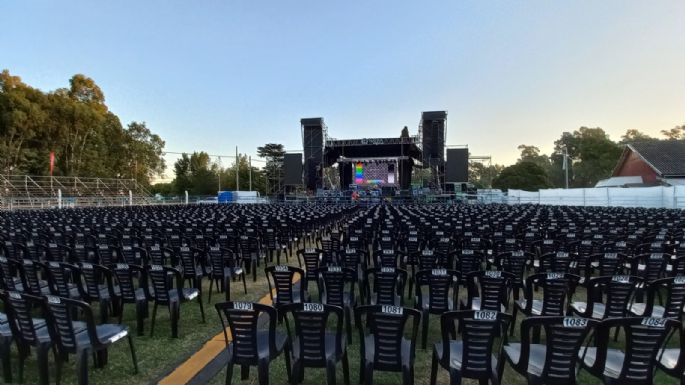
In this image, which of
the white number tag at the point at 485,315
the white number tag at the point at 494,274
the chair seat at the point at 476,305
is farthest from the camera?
the chair seat at the point at 476,305

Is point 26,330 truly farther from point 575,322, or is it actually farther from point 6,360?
point 575,322

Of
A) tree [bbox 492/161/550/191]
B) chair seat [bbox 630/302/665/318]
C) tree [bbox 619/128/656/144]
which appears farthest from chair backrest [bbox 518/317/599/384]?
tree [bbox 619/128/656/144]

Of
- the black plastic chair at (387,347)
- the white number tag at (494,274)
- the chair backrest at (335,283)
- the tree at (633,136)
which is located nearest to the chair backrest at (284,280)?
the chair backrest at (335,283)

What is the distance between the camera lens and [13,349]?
419 centimetres

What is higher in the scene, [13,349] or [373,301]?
[373,301]

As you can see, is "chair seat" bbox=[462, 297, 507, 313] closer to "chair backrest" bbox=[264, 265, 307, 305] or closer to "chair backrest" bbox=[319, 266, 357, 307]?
"chair backrest" bbox=[319, 266, 357, 307]

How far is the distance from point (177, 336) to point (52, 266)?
166 cm

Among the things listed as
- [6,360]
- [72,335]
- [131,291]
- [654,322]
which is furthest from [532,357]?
[6,360]

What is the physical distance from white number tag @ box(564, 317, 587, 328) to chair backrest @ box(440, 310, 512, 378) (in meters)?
0.34

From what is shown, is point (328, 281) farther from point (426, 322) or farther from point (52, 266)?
point (52, 266)

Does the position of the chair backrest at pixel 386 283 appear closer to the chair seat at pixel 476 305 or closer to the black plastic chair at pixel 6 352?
the chair seat at pixel 476 305

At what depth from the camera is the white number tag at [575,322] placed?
2.50m

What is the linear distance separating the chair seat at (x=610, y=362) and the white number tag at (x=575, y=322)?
1.72 feet

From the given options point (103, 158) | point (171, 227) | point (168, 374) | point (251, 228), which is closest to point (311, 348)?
point (168, 374)
